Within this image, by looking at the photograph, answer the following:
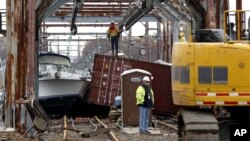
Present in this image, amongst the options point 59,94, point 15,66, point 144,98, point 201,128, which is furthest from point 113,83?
point 201,128

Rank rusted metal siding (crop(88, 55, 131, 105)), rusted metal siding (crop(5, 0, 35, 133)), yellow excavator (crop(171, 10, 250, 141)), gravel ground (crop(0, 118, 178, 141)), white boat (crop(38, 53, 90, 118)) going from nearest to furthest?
1. yellow excavator (crop(171, 10, 250, 141))
2. gravel ground (crop(0, 118, 178, 141))
3. rusted metal siding (crop(5, 0, 35, 133))
4. rusted metal siding (crop(88, 55, 131, 105))
5. white boat (crop(38, 53, 90, 118))

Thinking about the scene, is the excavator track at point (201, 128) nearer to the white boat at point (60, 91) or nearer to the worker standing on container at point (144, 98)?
the worker standing on container at point (144, 98)

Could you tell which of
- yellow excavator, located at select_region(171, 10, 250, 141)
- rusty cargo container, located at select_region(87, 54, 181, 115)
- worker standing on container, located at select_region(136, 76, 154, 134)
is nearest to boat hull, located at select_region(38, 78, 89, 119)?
rusty cargo container, located at select_region(87, 54, 181, 115)

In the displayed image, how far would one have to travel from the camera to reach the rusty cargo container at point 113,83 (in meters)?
31.3

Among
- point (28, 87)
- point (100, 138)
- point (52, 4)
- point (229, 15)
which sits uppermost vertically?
point (52, 4)

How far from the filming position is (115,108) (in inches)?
1256

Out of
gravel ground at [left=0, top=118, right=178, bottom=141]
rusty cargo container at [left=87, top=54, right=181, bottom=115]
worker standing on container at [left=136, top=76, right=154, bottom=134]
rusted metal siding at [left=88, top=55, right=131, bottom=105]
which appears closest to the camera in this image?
gravel ground at [left=0, top=118, right=178, bottom=141]

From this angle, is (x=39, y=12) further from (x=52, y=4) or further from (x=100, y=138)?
(x=100, y=138)

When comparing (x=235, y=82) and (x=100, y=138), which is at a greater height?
(x=235, y=82)

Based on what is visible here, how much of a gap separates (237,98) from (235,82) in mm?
294

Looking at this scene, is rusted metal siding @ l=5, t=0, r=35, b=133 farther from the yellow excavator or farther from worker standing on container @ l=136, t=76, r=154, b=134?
the yellow excavator

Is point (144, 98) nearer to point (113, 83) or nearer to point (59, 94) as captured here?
point (113, 83)

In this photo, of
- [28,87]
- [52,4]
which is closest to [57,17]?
[52,4]

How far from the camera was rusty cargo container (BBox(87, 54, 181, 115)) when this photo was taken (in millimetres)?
31344
